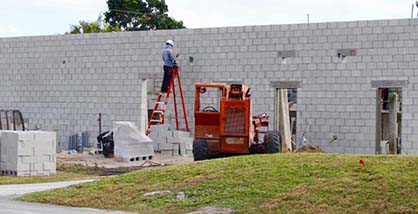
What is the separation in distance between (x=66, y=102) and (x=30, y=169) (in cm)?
1211

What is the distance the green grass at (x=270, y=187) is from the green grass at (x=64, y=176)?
390 centimetres

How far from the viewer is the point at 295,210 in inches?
532

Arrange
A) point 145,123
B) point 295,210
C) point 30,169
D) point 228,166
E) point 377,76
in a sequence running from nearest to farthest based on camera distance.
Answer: point 295,210
point 228,166
point 30,169
point 377,76
point 145,123

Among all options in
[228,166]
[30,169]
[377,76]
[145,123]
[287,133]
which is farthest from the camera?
[145,123]

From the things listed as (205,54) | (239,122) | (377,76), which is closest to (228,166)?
(239,122)

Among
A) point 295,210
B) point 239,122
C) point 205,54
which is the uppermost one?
point 205,54

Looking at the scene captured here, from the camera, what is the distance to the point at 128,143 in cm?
2806

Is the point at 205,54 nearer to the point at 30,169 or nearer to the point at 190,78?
the point at 190,78

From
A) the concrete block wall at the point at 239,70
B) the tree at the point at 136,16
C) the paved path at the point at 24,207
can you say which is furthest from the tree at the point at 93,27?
the paved path at the point at 24,207

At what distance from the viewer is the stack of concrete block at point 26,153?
22.5 metres

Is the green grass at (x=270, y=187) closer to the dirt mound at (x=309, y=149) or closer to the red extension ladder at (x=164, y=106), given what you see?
the dirt mound at (x=309, y=149)

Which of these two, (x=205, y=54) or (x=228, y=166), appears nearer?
(x=228, y=166)

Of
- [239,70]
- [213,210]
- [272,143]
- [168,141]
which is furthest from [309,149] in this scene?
[213,210]

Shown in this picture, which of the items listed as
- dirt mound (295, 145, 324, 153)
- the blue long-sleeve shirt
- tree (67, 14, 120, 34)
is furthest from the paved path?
tree (67, 14, 120, 34)
